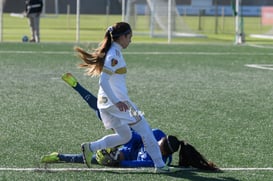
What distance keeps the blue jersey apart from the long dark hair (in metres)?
0.14

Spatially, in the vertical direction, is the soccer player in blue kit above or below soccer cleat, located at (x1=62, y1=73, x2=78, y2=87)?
below

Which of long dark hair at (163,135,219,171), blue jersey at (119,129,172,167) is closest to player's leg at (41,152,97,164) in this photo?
blue jersey at (119,129,172,167)

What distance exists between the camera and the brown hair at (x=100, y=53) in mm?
7848

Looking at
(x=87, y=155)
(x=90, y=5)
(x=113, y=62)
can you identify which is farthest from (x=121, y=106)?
(x=90, y=5)

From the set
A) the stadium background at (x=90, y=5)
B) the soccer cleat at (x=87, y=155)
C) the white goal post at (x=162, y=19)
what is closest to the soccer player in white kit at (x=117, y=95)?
the soccer cleat at (x=87, y=155)

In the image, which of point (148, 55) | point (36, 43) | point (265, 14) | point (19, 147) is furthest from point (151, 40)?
point (19, 147)

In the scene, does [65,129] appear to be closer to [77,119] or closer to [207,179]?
[77,119]

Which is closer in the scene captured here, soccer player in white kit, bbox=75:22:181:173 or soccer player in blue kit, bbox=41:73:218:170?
soccer player in white kit, bbox=75:22:181:173

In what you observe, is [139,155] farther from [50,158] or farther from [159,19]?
[159,19]

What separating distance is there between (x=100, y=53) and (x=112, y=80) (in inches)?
10.8

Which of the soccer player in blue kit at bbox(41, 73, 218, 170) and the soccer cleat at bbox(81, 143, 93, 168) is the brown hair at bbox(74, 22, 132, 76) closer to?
the soccer player in blue kit at bbox(41, 73, 218, 170)

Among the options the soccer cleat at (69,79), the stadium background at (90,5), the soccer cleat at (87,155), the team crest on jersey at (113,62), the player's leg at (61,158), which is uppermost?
the stadium background at (90,5)

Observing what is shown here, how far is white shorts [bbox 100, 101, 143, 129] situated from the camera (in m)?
7.79

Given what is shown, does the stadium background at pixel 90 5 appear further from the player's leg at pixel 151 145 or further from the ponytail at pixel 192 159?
the player's leg at pixel 151 145
